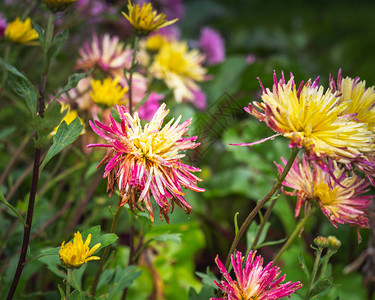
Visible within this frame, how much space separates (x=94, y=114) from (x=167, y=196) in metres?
0.28

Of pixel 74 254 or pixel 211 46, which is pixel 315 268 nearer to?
pixel 74 254

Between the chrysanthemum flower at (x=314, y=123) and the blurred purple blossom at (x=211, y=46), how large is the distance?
939 millimetres

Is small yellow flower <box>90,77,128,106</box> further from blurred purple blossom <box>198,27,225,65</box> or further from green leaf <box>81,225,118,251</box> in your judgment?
blurred purple blossom <box>198,27,225,65</box>

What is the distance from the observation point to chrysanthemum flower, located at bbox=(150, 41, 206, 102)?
0.77 m

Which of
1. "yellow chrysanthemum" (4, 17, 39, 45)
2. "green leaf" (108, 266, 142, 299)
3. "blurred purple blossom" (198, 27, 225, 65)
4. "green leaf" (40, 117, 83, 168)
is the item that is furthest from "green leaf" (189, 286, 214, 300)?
"blurred purple blossom" (198, 27, 225, 65)

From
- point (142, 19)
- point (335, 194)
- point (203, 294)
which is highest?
point (142, 19)

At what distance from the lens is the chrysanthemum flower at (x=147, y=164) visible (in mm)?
303

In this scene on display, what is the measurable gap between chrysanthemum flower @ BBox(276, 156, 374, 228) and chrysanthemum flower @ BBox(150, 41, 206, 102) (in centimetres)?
40

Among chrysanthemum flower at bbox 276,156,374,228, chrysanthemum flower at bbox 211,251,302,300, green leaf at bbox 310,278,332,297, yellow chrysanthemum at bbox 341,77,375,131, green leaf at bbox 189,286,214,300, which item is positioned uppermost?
yellow chrysanthemum at bbox 341,77,375,131

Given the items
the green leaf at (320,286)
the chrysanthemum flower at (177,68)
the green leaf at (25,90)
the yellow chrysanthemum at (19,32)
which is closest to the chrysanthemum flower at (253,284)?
the green leaf at (320,286)

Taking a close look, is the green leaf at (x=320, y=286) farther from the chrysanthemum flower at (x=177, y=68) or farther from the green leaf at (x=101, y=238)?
the chrysanthemum flower at (x=177, y=68)

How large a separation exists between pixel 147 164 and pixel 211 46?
97 cm

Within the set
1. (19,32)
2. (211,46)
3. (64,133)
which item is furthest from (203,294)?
(211,46)

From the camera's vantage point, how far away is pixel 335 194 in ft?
1.21
